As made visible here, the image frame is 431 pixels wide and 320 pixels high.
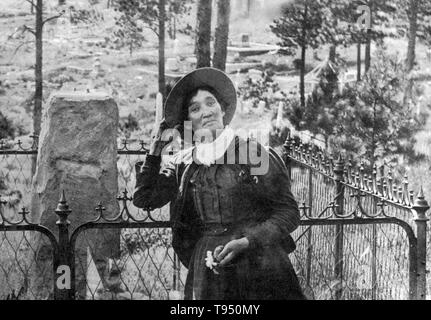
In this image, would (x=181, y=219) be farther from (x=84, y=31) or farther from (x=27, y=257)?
(x=84, y=31)

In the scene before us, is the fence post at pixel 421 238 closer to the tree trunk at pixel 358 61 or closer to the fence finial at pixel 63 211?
the fence finial at pixel 63 211

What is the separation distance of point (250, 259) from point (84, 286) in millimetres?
1865

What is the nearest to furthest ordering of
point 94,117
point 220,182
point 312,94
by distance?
point 220,182, point 94,117, point 312,94

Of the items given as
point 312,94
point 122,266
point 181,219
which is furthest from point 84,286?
point 312,94

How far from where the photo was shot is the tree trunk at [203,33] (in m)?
5.14

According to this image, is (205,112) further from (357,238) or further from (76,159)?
(357,238)

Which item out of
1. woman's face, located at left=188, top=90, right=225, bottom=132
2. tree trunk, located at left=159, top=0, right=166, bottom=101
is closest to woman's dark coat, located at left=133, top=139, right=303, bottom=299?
woman's face, located at left=188, top=90, right=225, bottom=132

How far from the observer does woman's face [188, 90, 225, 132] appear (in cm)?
359

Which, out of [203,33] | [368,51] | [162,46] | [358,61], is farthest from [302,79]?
[203,33]

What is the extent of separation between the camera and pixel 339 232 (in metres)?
4.97

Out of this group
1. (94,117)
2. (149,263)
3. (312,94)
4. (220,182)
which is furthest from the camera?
(312,94)

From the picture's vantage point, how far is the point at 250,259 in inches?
143

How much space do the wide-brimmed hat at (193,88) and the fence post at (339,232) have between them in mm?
1396

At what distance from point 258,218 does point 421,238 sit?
3.52 feet
